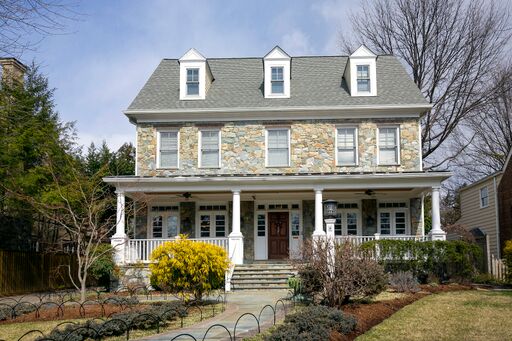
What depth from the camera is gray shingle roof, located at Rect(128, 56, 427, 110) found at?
2158 centimetres

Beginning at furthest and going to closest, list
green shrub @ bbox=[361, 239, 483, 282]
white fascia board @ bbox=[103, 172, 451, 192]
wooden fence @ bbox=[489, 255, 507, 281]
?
white fascia board @ bbox=[103, 172, 451, 192] < wooden fence @ bbox=[489, 255, 507, 281] < green shrub @ bbox=[361, 239, 483, 282]

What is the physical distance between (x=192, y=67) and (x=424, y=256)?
37.7ft

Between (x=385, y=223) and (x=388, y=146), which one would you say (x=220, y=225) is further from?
(x=388, y=146)

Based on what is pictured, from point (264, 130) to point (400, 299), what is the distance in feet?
32.4

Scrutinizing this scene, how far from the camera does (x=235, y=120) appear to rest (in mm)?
21547

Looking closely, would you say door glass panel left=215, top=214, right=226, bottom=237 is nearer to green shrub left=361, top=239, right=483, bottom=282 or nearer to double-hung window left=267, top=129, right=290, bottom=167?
double-hung window left=267, top=129, right=290, bottom=167

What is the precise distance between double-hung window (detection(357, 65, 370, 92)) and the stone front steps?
7871 millimetres

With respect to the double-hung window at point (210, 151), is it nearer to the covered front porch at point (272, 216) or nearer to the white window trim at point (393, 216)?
the covered front porch at point (272, 216)

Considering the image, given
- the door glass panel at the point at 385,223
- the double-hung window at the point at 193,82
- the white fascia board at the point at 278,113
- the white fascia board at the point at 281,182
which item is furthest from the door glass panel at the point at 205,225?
the door glass panel at the point at 385,223

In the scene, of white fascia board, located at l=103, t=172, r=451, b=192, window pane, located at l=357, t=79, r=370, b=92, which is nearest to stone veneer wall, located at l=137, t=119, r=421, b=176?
window pane, located at l=357, t=79, r=370, b=92

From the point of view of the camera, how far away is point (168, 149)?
21.5 meters

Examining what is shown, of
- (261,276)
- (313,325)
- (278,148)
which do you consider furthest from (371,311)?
(278,148)

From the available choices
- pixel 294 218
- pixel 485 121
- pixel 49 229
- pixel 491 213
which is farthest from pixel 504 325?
pixel 485 121

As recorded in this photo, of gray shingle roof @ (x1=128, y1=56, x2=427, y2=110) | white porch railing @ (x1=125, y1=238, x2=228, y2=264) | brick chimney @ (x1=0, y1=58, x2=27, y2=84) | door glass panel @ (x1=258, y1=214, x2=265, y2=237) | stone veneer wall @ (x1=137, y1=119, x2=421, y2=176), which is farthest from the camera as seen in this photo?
door glass panel @ (x1=258, y1=214, x2=265, y2=237)
